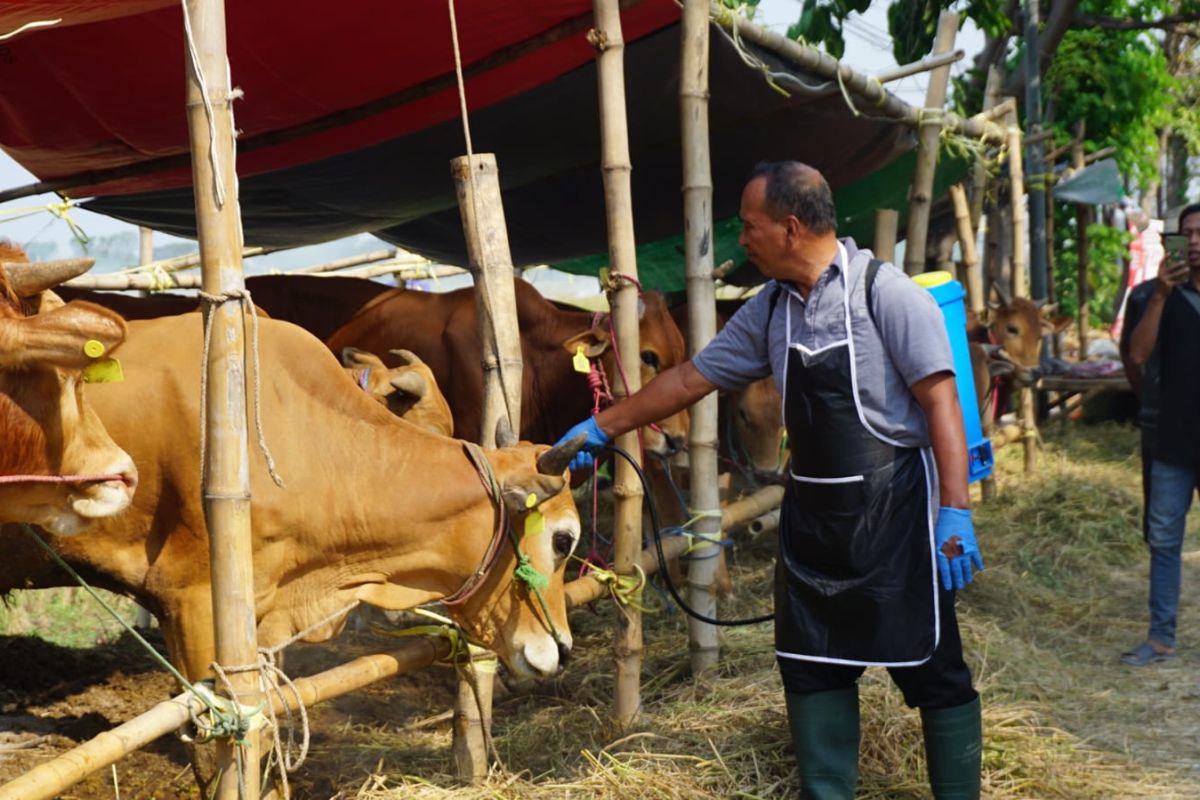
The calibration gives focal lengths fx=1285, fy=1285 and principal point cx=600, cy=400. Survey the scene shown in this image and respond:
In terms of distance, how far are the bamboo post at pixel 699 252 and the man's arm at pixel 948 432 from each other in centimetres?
137

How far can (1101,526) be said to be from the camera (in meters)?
8.35

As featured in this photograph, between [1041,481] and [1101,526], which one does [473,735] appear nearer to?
[1101,526]

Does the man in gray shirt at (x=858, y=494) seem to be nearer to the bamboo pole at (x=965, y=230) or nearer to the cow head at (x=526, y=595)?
the cow head at (x=526, y=595)

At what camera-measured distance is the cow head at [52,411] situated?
2.68 metres

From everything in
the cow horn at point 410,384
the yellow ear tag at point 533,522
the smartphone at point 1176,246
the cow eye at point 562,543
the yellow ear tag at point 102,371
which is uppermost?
the smartphone at point 1176,246

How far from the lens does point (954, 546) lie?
3275mm

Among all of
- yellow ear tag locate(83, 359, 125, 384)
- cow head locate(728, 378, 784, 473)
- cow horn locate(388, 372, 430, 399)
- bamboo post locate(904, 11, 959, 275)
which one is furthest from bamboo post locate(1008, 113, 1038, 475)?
yellow ear tag locate(83, 359, 125, 384)

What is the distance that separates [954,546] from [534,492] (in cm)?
122

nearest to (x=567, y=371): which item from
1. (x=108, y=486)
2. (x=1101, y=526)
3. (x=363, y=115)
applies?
(x=363, y=115)

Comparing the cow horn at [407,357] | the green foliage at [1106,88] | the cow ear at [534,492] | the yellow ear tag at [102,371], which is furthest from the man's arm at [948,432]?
the green foliage at [1106,88]

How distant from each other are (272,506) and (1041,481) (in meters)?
7.10

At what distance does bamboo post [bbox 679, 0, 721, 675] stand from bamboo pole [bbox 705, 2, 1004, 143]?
0.30 m

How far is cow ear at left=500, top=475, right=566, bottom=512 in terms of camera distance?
3795 mm

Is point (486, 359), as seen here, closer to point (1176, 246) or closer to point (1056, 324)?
point (1176, 246)
